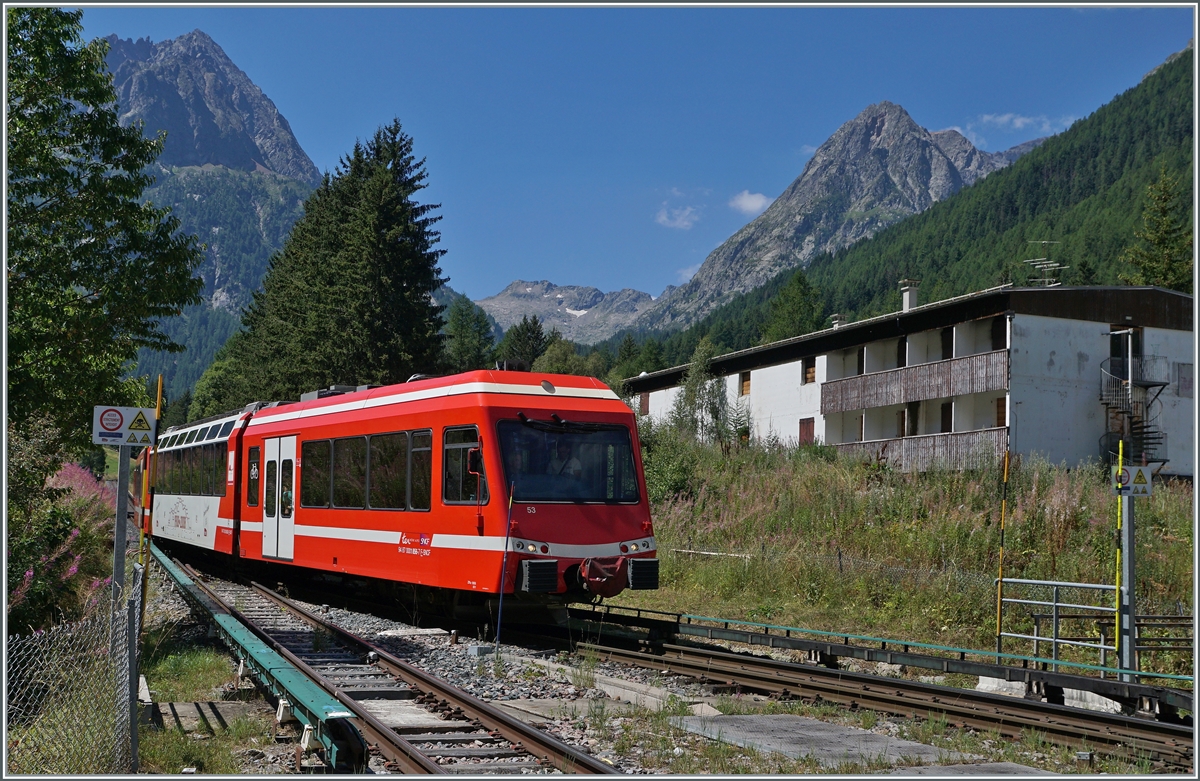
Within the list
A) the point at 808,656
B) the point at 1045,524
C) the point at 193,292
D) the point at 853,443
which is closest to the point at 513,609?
the point at 808,656

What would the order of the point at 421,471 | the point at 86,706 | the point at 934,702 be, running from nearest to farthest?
the point at 86,706 → the point at 934,702 → the point at 421,471

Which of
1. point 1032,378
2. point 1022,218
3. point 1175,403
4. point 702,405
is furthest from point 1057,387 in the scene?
point 1022,218

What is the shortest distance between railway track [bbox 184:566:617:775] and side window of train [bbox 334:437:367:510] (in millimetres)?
2511

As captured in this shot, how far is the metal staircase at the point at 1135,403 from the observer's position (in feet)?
119

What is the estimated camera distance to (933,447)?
36.9m

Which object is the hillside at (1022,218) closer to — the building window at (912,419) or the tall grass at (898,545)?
the building window at (912,419)

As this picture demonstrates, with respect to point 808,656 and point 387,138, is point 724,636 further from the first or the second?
point 387,138

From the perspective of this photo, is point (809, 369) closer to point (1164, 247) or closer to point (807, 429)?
point (807, 429)

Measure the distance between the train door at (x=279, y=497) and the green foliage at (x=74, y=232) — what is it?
2772 mm

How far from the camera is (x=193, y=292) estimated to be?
16.9 metres

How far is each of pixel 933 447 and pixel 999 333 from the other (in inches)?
180

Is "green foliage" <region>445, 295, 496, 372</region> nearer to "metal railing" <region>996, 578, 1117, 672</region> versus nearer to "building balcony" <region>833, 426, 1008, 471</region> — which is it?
"building balcony" <region>833, 426, 1008, 471</region>

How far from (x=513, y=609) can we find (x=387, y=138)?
40.1m

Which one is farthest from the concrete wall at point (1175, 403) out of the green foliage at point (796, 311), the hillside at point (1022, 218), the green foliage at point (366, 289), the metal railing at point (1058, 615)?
the hillside at point (1022, 218)
